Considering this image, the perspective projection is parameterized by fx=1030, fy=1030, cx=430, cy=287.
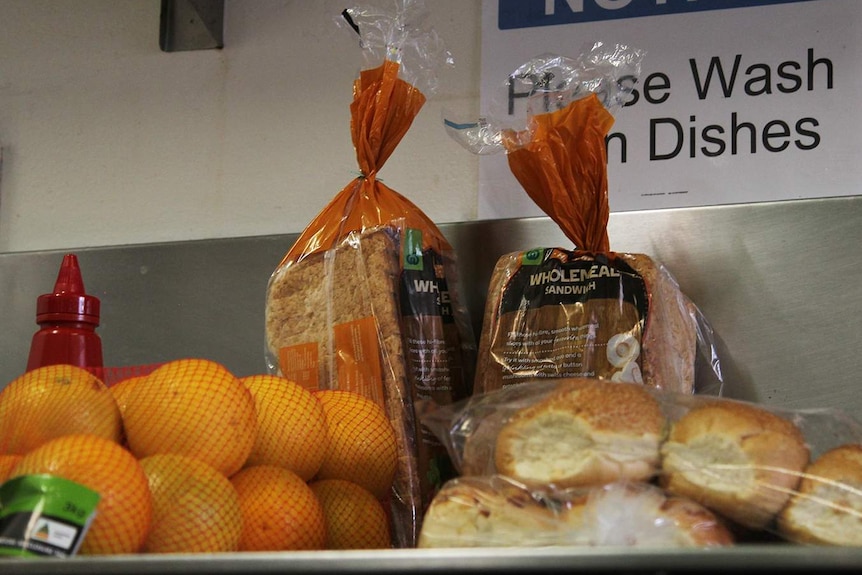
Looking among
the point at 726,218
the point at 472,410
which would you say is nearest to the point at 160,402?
the point at 472,410

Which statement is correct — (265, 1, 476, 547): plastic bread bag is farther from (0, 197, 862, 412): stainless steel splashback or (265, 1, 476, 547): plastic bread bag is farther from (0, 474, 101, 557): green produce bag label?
(0, 474, 101, 557): green produce bag label

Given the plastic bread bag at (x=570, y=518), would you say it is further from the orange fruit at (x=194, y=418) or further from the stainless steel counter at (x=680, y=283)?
the stainless steel counter at (x=680, y=283)

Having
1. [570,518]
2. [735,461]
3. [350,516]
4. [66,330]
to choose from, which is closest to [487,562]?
[570,518]

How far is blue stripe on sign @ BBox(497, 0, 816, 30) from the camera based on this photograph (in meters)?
1.47

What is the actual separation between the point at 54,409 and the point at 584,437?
437mm

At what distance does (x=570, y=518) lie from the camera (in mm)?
736

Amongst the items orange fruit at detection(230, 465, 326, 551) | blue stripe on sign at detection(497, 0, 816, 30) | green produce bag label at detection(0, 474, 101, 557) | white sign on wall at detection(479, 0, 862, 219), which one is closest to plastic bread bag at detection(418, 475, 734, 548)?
orange fruit at detection(230, 465, 326, 551)

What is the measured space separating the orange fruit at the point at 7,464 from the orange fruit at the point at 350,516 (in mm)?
263

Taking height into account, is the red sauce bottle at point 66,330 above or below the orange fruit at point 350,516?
above

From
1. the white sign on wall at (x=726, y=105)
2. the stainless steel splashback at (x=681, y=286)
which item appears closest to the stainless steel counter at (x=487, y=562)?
the stainless steel splashback at (x=681, y=286)

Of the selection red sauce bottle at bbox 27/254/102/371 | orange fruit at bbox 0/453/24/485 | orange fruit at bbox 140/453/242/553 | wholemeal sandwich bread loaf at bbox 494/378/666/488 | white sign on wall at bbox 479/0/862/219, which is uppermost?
white sign on wall at bbox 479/0/862/219

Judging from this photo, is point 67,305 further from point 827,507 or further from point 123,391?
point 827,507

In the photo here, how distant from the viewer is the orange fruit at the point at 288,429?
92cm

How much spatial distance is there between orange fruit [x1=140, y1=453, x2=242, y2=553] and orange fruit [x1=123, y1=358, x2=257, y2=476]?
4 centimetres
